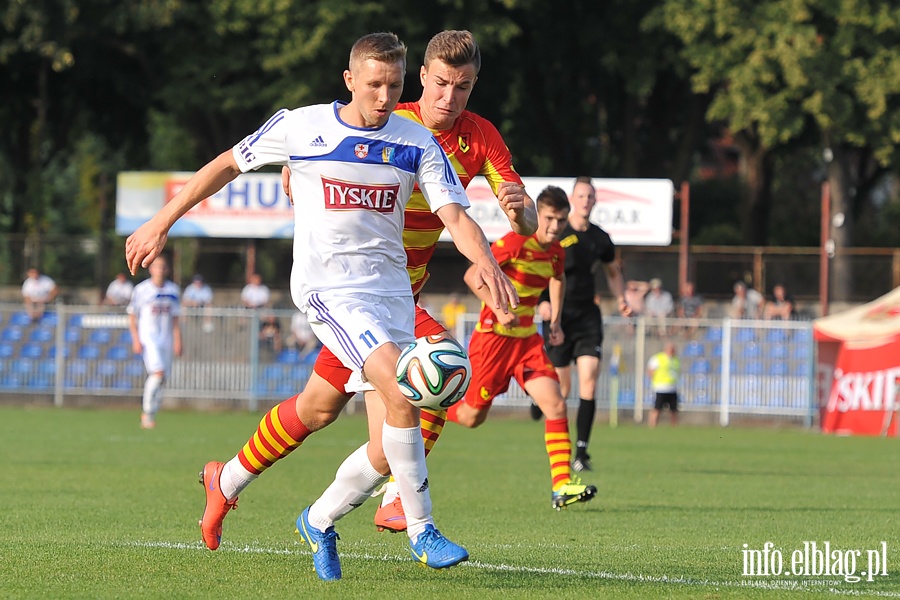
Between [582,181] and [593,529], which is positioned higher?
[582,181]

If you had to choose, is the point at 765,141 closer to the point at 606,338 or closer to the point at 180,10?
the point at 606,338

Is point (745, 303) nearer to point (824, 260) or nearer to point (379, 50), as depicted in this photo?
point (824, 260)

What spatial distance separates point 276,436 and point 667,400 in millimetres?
18133

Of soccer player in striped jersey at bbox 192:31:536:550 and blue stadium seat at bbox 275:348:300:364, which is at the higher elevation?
soccer player in striped jersey at bbox 192:31:536:550

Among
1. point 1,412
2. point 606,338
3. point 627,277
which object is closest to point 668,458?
point 606,338

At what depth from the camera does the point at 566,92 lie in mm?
39562

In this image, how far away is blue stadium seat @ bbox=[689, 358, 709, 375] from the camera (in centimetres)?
2472

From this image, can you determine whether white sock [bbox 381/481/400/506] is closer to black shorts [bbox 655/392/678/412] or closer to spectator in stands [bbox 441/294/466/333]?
spectator in stands [bbox 441/294/466/333]

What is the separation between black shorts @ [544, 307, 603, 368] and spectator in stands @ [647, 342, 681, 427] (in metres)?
11.4

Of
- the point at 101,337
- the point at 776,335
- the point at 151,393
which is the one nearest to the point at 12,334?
the point at 101,337

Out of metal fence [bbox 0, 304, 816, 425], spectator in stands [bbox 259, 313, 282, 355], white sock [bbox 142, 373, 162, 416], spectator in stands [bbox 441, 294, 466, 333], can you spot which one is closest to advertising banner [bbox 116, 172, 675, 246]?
spectator in stands [bbox 441, 294, 466, 333]

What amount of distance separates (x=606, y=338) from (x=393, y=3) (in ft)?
36.7

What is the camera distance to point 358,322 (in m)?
6.04

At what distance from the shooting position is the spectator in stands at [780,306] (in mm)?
26609
